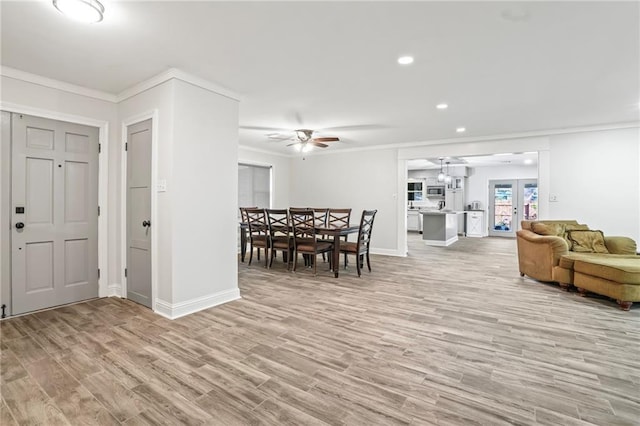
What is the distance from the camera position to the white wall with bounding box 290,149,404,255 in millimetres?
7008

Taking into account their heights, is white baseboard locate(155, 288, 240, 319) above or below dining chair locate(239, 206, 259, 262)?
below

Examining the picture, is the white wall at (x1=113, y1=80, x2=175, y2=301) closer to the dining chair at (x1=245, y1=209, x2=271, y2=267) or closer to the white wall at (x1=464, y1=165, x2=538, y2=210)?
the dining chair at (x1=245, y1=209, x2=271, y2=267)

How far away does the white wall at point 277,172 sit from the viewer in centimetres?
739

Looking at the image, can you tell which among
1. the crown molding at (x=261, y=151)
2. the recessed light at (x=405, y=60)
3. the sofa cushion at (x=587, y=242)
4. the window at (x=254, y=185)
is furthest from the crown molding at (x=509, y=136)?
the recessed light at (x=405, y=60)

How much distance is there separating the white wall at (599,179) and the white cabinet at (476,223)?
18.5 feet

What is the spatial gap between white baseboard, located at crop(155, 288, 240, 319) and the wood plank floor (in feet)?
0.31

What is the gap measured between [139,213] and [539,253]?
5.33 meters

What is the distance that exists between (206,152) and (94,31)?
4.38 ft

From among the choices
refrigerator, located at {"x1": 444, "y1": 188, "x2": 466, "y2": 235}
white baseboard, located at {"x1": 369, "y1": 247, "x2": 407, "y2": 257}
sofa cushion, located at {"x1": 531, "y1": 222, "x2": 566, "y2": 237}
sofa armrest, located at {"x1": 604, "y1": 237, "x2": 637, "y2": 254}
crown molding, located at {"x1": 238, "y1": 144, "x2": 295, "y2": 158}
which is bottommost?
white baseboard, located at {"x1": 369, "y1": 247, "x2": 407, "y2": 257}

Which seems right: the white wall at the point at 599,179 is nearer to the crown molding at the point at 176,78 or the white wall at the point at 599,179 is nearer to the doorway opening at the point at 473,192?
the doorway opening at the point at 473,192

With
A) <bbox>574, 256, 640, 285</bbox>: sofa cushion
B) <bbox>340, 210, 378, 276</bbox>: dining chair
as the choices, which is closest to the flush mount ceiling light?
<bbox>340, 210, 378, 276</bbox>: dining chair

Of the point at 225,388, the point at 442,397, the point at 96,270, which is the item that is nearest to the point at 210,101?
the point at 96,270

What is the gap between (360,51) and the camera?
106 inches

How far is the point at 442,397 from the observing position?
185 centimetres
